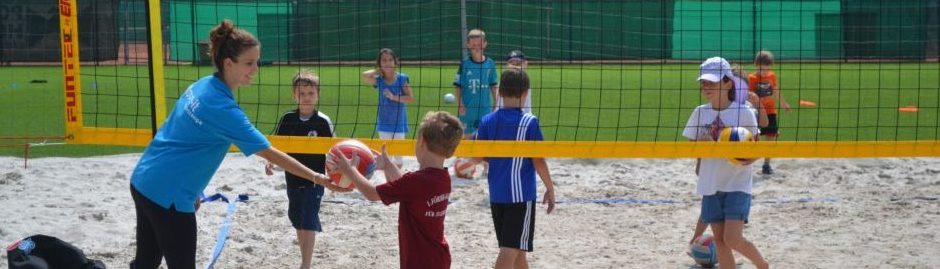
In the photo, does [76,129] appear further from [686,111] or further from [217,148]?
[686,111]

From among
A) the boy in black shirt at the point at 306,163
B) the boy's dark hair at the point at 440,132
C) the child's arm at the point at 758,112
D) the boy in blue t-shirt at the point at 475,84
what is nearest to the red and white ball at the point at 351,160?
the boy's dark hair at the point at 440,132

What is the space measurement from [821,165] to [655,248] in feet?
13.0

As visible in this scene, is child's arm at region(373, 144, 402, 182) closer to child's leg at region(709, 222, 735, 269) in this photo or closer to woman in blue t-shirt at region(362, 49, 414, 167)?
child's leg at region(709, 222, 735, 269)

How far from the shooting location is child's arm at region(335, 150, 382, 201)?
16.0 feet

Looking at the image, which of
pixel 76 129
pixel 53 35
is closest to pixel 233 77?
pixel 76 129

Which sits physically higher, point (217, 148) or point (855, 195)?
point (217, 148)

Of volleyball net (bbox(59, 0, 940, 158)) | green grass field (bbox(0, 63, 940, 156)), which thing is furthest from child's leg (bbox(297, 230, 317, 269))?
green grass field (bbox(0, 63, 940, 156))

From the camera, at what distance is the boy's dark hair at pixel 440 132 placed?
481cm

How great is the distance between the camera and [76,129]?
716 cm

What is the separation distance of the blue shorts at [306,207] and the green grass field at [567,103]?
4.29m

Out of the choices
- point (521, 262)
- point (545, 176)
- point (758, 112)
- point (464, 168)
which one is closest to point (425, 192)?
point (545, 176)

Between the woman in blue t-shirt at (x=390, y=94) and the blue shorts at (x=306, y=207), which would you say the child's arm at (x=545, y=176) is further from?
the woman in blue t-shirt at (x=390, y=94)

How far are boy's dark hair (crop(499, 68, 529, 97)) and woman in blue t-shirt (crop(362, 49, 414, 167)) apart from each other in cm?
482

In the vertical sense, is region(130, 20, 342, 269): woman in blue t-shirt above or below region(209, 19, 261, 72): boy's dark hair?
below
